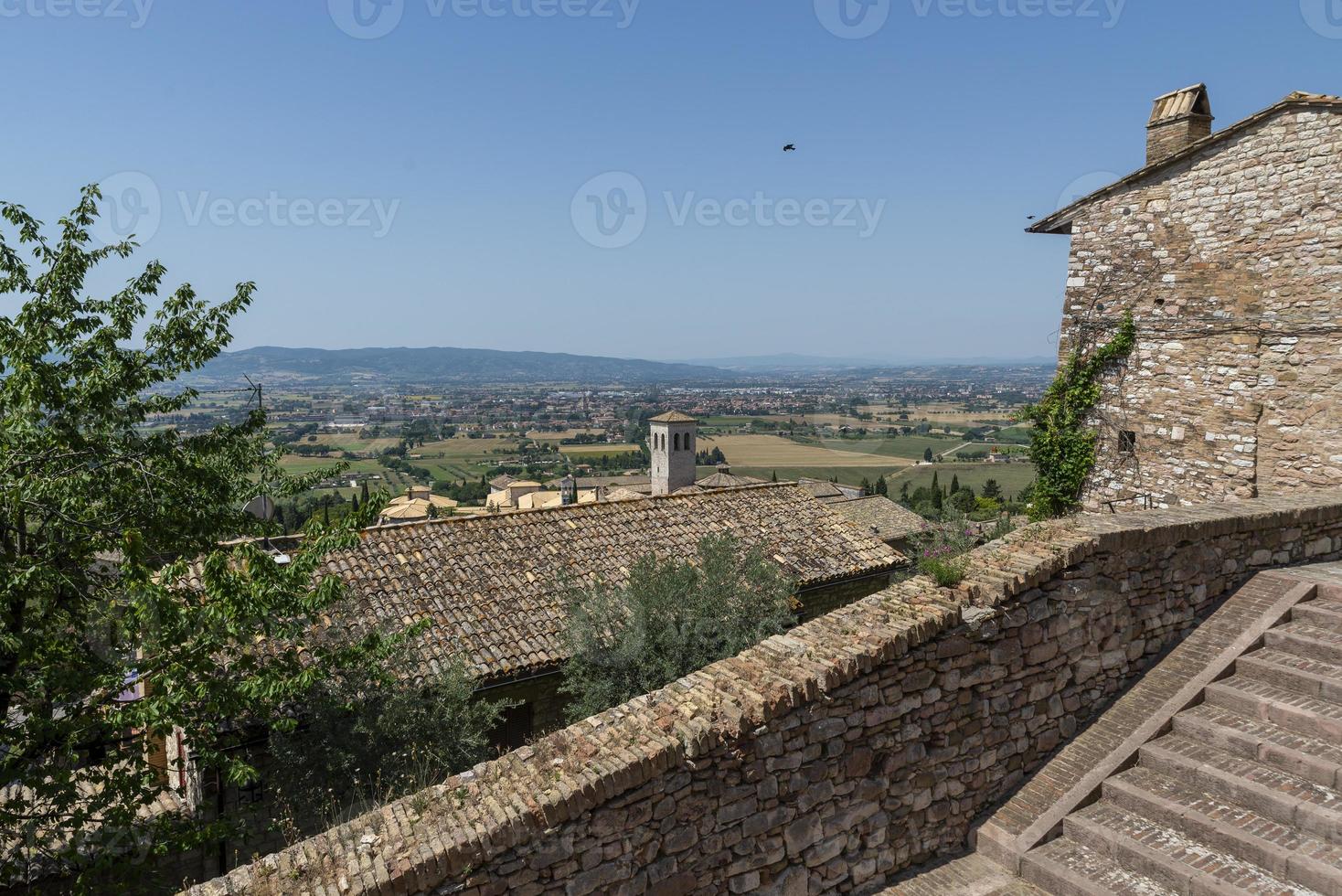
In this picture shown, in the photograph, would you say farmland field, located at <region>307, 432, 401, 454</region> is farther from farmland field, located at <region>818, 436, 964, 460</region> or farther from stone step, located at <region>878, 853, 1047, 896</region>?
stone step, located at <region>878, 853, 1047, 896</region>

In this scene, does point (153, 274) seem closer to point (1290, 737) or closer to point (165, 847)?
point (165, 847)

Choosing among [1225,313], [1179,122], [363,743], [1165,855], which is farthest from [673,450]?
[1165,855]

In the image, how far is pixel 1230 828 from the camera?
16.1ft

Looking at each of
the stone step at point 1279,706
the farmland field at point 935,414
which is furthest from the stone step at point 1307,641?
the farmland field at point 935,414

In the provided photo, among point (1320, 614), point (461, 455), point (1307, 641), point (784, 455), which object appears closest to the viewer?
point (1307, 641)

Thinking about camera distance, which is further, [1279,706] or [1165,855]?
[1279,706]

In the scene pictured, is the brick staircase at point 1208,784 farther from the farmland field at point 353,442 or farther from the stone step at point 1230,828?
the farmland field at point 353,442

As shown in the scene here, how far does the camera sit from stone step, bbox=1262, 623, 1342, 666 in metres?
5.98

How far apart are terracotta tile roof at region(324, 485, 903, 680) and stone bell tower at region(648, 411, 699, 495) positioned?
3678 cm

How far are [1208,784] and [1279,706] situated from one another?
0.92 metres

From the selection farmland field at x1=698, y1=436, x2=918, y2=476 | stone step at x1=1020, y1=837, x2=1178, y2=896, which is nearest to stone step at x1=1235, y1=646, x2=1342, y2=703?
stone step at x1=1020, y1=837, x2=1178, y2=896

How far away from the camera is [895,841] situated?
5.48m

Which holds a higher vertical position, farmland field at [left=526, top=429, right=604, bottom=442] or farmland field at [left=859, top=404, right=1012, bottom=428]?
farmland field at [left=859, top=404, right=1012, bottom=428]

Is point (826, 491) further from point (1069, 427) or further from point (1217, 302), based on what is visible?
point (1217, 302)
